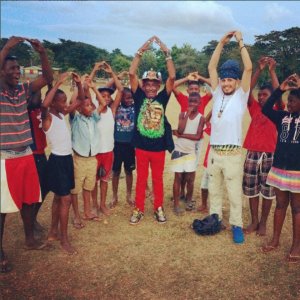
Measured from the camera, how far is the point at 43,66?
2.88 metres

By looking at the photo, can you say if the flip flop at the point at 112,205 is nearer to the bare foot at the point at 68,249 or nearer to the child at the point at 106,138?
the child at the point at 106,138

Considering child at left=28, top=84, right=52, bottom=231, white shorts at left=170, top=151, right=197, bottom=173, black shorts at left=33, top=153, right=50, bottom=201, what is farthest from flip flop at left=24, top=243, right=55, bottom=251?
white shorts at left=170, top=151, right=197, bottom=173

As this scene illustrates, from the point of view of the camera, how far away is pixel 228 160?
11.6ft

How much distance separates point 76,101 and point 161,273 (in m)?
2.28

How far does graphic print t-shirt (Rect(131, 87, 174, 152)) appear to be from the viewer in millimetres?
3936

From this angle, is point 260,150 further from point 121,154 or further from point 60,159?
point 60,159

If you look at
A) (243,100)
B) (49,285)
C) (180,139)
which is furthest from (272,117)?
(49,285)

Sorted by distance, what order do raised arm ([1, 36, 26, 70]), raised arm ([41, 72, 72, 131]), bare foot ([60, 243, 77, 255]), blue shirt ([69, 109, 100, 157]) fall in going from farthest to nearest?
1. blue shirt ([69, 109, 100, 157])
2. bare foot ([60, 243, 77, 255])
3. raised arm ([41, 72, 72, 131])
4. raised arm ([1, 36, 26, 70])

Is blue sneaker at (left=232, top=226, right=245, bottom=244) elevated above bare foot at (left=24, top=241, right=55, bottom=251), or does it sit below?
above

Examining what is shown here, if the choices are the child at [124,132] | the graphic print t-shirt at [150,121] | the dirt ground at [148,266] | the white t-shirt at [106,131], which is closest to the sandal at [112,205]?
the child at [124,132]

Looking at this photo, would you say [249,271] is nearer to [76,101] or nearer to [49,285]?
[49,285]

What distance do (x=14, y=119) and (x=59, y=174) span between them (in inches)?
32.2

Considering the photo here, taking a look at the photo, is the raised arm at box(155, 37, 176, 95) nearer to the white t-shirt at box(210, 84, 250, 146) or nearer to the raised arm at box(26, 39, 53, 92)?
the white t-shirt at box(210, 84, 250, 146)

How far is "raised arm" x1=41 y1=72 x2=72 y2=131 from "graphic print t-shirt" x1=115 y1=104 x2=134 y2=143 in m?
1.39
